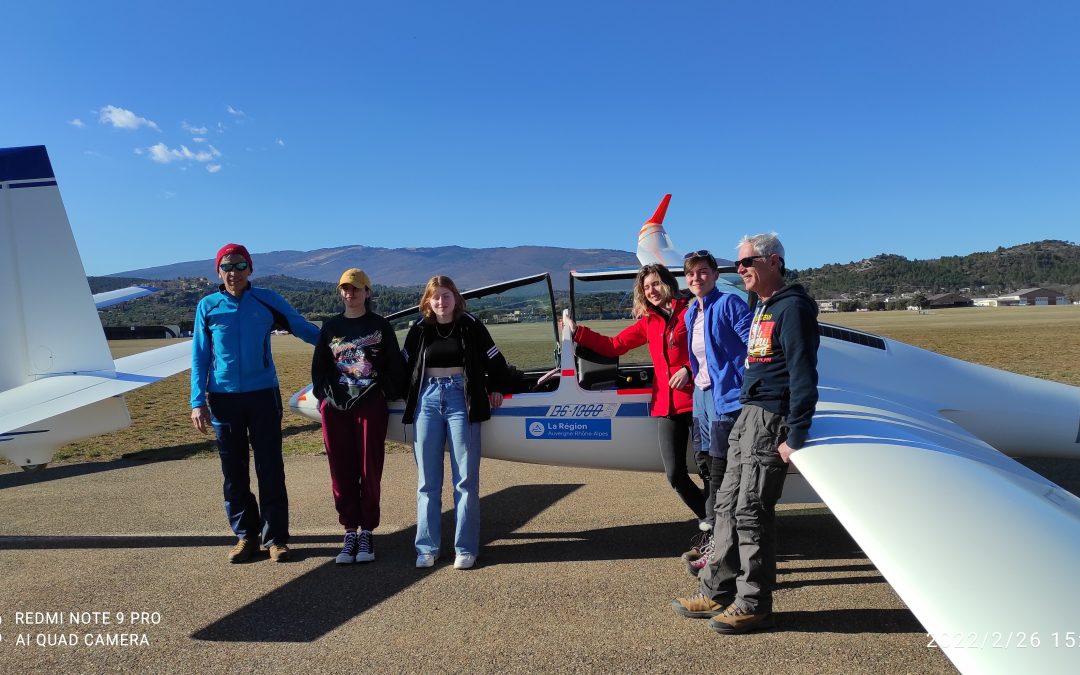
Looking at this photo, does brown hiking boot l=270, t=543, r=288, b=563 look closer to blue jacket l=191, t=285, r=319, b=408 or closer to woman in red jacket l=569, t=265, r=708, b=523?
blue jacket l=191, t=285, r=319, b=408

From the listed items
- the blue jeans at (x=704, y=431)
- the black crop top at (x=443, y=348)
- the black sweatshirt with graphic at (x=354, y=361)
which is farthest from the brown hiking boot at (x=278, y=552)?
the blue jeans at (x=704, y=431)

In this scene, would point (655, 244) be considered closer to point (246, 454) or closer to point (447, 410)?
point (447, 410)

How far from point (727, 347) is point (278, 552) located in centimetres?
345

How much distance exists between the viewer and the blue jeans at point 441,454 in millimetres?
4227

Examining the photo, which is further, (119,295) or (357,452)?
(119,295)

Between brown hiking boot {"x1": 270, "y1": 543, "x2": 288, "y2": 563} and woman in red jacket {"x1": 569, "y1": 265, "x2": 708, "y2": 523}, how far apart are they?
280 cm

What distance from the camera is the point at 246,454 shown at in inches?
174

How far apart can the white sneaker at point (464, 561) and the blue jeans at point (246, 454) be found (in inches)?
52.2

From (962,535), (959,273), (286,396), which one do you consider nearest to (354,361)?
(962,535)

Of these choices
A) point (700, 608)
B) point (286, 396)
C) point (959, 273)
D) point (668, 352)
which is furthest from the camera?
point (959, 273)

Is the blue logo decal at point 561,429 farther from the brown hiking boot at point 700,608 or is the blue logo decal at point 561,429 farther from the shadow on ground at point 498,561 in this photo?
the brown hiking boot at point 700,608

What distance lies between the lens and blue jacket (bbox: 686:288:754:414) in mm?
3418

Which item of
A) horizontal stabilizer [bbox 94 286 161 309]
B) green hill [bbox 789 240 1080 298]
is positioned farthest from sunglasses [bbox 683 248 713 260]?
green hill [bbox 789 240 1080 298]

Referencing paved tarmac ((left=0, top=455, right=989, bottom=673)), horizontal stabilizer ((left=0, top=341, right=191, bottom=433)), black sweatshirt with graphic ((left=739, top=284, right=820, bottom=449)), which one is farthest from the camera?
horizontal stabilizer ((left=0, top=341, right=191, bottom=433))
